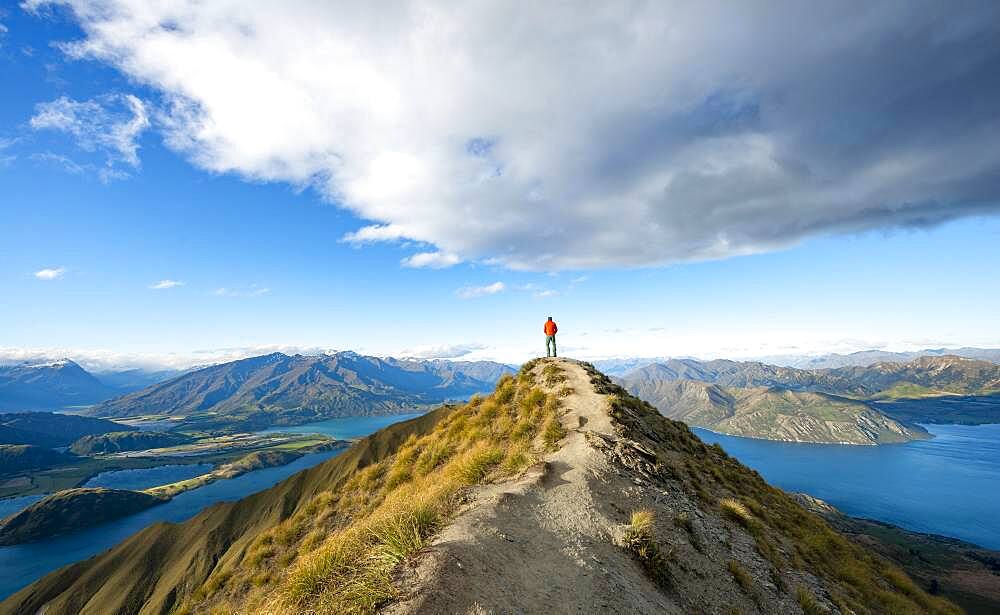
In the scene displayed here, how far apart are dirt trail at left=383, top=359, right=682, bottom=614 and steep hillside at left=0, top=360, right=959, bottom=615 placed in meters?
0.05

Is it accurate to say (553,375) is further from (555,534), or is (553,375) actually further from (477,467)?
(555,534)

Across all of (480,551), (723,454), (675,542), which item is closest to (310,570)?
(480,551)

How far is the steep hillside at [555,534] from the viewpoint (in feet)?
28.7

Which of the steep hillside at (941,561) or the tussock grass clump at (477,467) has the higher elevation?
the tussock grass clump at (477,467)

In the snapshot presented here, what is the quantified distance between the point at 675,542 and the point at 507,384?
18521mm

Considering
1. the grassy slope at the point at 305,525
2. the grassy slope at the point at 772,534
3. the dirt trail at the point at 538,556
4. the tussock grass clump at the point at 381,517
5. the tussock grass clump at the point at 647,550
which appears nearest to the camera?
the dirt trail at the point at 538,556

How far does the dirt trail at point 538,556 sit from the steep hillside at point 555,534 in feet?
0.16

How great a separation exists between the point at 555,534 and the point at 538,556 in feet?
4.28

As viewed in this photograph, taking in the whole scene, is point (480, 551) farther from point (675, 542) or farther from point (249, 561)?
point (249, 561)

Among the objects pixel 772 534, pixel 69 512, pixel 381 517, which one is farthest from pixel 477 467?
pixel 69 512

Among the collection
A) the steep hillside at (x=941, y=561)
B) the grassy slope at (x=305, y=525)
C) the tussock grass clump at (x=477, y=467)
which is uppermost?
the tussock grass clump at (x=477, y=467)

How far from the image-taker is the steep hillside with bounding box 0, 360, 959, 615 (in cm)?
875

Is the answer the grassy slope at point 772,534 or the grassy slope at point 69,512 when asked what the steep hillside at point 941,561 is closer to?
the grassy slope at point 772,534

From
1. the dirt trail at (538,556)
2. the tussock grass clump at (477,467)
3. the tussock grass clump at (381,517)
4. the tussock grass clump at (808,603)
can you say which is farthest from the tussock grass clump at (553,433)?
the tussock grass clump at (808,603)
